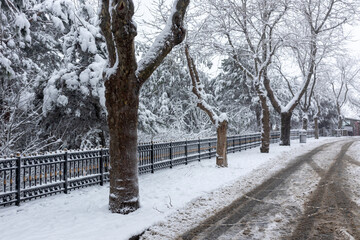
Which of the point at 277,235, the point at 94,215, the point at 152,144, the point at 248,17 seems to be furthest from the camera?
the point at 248,17

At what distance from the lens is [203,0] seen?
599 inches

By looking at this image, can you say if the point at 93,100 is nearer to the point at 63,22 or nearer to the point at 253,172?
the point at 63,22

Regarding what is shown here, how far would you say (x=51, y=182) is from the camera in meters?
7.82

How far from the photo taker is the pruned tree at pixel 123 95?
231 inches

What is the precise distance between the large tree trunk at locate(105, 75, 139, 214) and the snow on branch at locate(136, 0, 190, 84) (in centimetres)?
38

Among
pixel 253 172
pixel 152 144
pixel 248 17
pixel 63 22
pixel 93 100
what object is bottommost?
pixel 253 172

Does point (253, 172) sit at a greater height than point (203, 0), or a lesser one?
lesser

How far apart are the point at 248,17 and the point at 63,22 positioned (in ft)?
34.1

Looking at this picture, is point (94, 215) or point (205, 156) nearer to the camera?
point (94, 215)

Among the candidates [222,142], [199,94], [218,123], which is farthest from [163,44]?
[222,142]

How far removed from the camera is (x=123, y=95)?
601 cm

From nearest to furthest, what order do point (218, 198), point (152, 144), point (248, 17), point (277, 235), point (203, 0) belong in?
point (277, 235) → point (218, 198) → point (152, 144) → point (203, 0) → point (248, 17)

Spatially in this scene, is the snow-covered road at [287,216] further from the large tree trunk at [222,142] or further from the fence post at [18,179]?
the fence post at [18,179]

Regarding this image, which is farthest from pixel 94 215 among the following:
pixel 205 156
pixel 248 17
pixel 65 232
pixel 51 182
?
pixel 248 17
